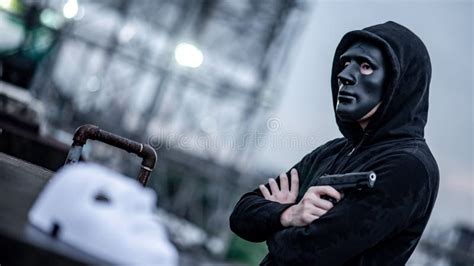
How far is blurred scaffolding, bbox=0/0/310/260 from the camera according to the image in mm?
10305

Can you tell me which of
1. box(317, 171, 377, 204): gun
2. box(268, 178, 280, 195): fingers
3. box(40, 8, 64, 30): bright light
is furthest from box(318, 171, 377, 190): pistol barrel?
box(40, 8, 64, 30): bright light

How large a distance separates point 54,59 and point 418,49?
9058mm

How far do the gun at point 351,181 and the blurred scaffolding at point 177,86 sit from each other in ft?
27.0

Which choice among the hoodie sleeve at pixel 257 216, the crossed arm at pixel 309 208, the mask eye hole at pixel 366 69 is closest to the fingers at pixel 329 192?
the crossed arm at pixel 309 208

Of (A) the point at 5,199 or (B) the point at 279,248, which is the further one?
(B) the point at 279,248

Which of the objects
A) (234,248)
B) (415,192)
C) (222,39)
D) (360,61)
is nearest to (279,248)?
(415,192)

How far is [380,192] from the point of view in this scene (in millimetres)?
1846

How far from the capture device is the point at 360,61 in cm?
217

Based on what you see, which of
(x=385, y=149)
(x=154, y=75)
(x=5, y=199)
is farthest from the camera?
(x=154, y=75)

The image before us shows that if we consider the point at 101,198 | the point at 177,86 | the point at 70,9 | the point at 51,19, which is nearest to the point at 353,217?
the point at 101,198

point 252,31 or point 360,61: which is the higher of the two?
point 252,31

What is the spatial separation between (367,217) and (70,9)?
919cm

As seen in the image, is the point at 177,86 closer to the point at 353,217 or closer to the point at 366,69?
the point at 366,69

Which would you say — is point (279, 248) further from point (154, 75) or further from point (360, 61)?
point (154, 75)
